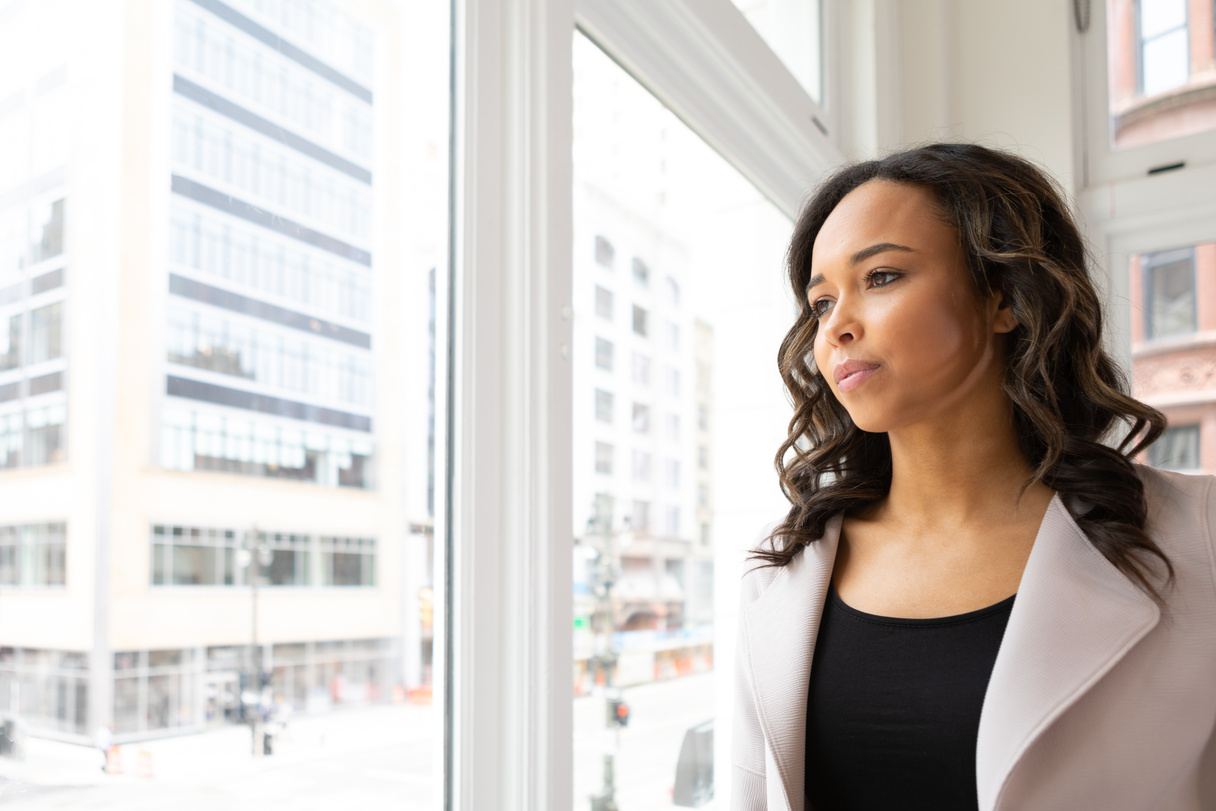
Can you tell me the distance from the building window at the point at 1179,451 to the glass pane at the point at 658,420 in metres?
1.11

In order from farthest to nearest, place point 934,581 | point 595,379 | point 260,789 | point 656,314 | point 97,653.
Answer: point 656,314 < point 595,379 < point 934,581 < point 260,789 < point 97,653

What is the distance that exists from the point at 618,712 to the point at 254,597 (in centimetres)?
95

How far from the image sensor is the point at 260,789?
846 mm

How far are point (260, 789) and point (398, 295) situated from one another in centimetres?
52

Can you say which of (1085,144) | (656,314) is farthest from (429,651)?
(1085,144)

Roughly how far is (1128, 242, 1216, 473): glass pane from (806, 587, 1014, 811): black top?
78.7 inches

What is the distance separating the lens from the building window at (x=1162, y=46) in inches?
105

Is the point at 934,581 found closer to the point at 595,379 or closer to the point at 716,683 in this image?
the point at 595,379

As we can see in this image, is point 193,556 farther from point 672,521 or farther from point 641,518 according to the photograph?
point 672,521

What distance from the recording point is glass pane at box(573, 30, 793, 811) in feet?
5.13

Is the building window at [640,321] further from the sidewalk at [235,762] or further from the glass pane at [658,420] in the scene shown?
the sidewalk at [235,762]

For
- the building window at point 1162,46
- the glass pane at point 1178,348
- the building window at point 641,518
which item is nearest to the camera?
the building window at point 641,518

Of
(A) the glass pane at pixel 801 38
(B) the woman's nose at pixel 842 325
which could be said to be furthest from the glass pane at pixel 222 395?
(A) the glass pane at pixel 801 38

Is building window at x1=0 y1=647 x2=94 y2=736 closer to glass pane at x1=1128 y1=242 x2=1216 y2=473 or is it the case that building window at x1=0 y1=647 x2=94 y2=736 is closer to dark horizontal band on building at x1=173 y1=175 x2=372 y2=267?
dark horizontal band on building at x1=173 y1=175 x2=372 y2=267
